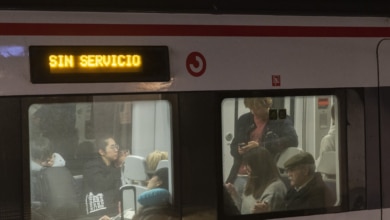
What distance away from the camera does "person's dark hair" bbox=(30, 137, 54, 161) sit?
3039mm

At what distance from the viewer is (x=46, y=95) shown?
9.96 ft

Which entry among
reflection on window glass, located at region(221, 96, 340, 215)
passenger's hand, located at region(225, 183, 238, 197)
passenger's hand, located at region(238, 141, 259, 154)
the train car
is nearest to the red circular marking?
the train car

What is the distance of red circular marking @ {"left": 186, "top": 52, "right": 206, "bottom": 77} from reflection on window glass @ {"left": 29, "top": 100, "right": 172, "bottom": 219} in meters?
0.24

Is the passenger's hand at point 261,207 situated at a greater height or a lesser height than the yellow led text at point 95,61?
lesser

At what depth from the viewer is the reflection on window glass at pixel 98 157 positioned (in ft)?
10.1

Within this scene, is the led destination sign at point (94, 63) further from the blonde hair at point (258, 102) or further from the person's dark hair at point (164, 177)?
the blonde hair at point (258, 102)

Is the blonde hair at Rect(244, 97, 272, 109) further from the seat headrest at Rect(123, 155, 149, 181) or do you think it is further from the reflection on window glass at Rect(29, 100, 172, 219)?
the seat headrest at Rect(123, 155, 149, 181)

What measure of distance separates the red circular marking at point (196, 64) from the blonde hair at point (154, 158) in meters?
0.48

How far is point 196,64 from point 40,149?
966mm

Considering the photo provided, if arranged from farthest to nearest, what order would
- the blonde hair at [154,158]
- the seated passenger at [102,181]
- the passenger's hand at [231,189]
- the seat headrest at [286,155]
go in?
the seat headrest at [286,155] → the passenger's hand at [231,189] → the blonde hair at [154,158] → the seated passenger at [102,181]

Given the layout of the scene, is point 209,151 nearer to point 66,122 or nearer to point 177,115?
point 177,115

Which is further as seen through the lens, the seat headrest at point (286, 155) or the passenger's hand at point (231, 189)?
the seat headrest at point (286, 155)

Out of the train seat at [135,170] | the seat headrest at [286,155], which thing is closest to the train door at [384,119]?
the seat headrest at [286,155]

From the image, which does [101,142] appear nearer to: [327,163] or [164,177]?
[164,177]
